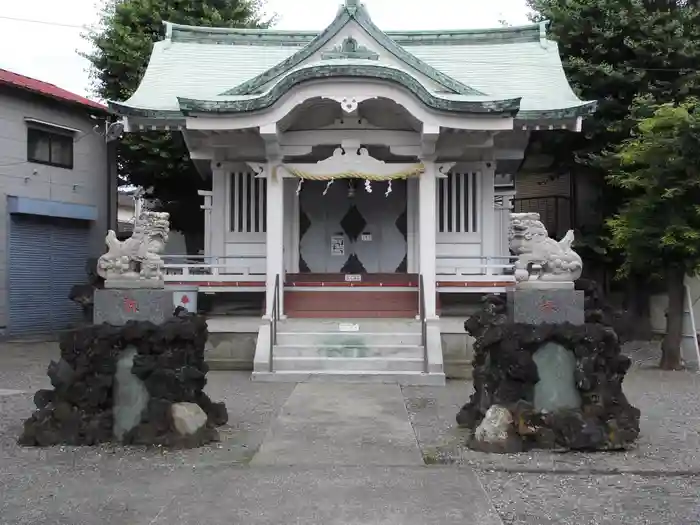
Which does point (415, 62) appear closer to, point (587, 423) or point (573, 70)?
point (573, 70)

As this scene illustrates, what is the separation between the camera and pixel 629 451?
6332 mm

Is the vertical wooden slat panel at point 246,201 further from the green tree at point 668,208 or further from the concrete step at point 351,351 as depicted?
the green tree at point 668,208

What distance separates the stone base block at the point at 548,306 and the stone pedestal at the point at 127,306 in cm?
Result: 364

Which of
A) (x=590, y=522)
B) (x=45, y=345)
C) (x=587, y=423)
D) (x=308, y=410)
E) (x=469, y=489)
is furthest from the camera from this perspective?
(x=45, y=345)

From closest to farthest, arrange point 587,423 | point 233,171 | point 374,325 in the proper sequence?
point 587,423, point 374,325, point 233,171

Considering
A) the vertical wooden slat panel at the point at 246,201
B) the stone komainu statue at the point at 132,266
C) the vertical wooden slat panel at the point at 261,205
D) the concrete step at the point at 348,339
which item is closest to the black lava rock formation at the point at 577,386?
the stone komainu statue at the point at 132,266

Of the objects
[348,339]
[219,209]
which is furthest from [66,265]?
[348,339]

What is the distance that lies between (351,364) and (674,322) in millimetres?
5988

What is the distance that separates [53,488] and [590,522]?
399 cm

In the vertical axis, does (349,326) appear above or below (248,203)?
below

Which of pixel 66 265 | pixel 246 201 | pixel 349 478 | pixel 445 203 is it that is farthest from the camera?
pixel 66 265

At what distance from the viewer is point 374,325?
11.6 meters

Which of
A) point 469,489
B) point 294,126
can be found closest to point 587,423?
point 469,489

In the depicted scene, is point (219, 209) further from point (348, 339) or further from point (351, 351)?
point (351, 351)
